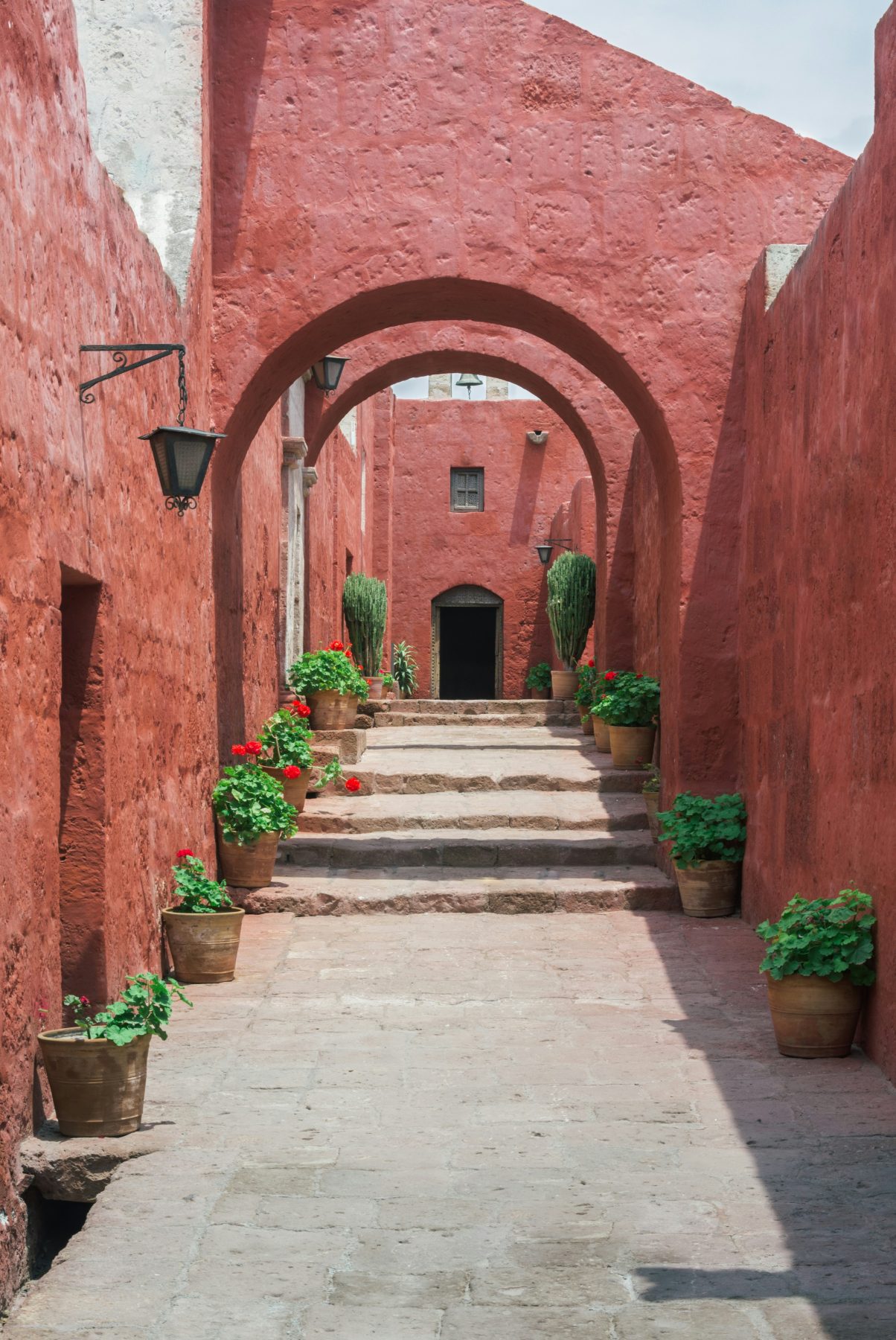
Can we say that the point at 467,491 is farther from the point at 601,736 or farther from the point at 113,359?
the point at 113,359

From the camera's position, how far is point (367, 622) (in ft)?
56.5

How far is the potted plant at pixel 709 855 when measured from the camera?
313 inches

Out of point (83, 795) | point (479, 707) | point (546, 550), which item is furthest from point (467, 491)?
point (83, 795)

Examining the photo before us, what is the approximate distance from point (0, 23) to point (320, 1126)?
321 centimetres

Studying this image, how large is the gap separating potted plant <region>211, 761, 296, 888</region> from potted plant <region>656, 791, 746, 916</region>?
2034mm

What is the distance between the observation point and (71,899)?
209 inches

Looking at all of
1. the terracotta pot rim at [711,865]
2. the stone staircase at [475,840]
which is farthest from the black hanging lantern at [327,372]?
the terracotta pot rim at [711,865]

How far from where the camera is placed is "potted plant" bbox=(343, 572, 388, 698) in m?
17.1

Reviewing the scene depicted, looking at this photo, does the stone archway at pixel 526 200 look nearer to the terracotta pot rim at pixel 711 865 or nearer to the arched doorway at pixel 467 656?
the terracotta pot rim at pixel 711 865

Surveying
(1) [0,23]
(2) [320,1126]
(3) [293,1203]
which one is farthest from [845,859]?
(1) [0,23]

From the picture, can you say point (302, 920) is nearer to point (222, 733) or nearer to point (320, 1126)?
point (222, 733)

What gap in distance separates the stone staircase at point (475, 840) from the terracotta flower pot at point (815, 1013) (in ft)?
9.30

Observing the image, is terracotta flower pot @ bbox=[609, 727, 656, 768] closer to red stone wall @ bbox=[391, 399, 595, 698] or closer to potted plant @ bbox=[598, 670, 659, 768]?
potted plant @ bbox=[598, 670, 659, 768]

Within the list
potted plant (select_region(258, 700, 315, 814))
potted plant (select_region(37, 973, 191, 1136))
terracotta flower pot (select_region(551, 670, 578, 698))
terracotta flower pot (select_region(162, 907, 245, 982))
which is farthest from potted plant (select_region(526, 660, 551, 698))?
potted plant (select_region(37, 973, 191, 1136))
